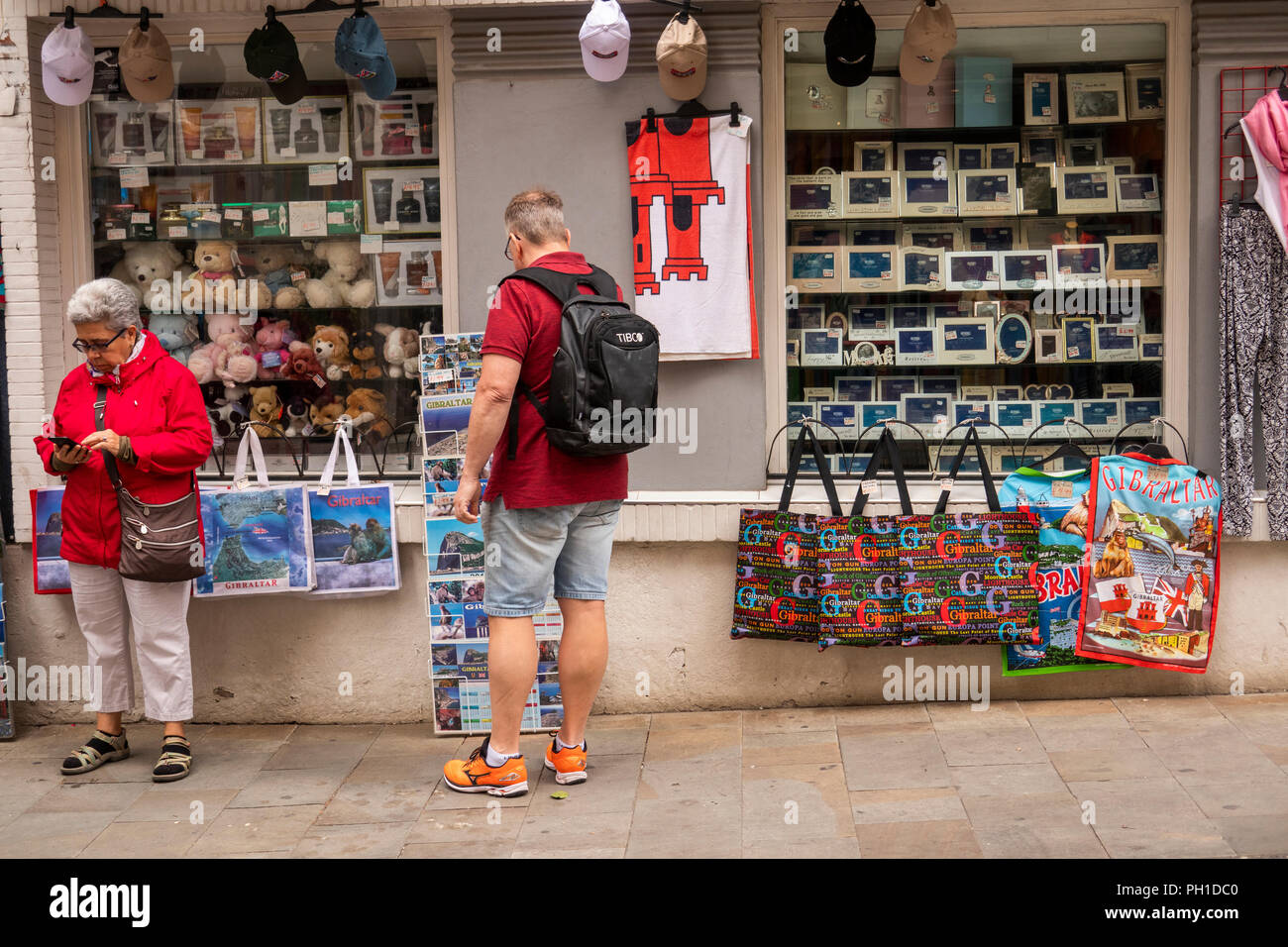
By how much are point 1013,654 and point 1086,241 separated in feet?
6.19

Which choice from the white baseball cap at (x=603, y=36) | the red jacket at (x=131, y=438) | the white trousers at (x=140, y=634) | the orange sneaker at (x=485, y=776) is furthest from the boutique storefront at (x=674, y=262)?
the red jacket at (x=131, y=438)

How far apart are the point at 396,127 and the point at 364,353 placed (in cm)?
103

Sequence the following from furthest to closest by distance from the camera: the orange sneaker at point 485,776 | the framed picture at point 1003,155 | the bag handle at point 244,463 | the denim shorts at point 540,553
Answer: the framed picture at point 1003,155, the bag handle at point 244,463, the orange sneaker at point 485,776, the denim shorts at point 540,553

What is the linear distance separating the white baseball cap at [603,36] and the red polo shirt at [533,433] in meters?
1.28

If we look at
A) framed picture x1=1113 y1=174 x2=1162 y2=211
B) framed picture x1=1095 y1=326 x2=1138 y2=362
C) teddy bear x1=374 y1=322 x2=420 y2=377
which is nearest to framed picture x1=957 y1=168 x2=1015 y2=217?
framed picture x1=1113 y1=174 x2=1162 y2=211

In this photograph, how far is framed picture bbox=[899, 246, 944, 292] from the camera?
20.8 feet

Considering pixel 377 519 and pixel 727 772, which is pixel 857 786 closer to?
pixel 727 772

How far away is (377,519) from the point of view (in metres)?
5.93

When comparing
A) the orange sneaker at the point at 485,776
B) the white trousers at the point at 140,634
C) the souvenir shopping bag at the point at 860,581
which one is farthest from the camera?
the souvenir shopping bag at the point at 860,581

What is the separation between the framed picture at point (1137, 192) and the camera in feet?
20.2

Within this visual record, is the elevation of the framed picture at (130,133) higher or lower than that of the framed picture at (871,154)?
higher

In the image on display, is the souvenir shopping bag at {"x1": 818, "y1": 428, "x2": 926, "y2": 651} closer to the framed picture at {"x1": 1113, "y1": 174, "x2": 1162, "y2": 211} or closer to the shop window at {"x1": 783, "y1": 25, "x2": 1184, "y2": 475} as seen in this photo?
the shop window at {"x1": 783, "y1": 25, "x2": 1184, "y2": 475}

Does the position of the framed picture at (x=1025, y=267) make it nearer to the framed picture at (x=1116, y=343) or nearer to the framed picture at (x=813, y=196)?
the framed picture at (x=1116, y=343)

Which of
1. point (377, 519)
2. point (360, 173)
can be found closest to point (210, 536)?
point (377, 519)
